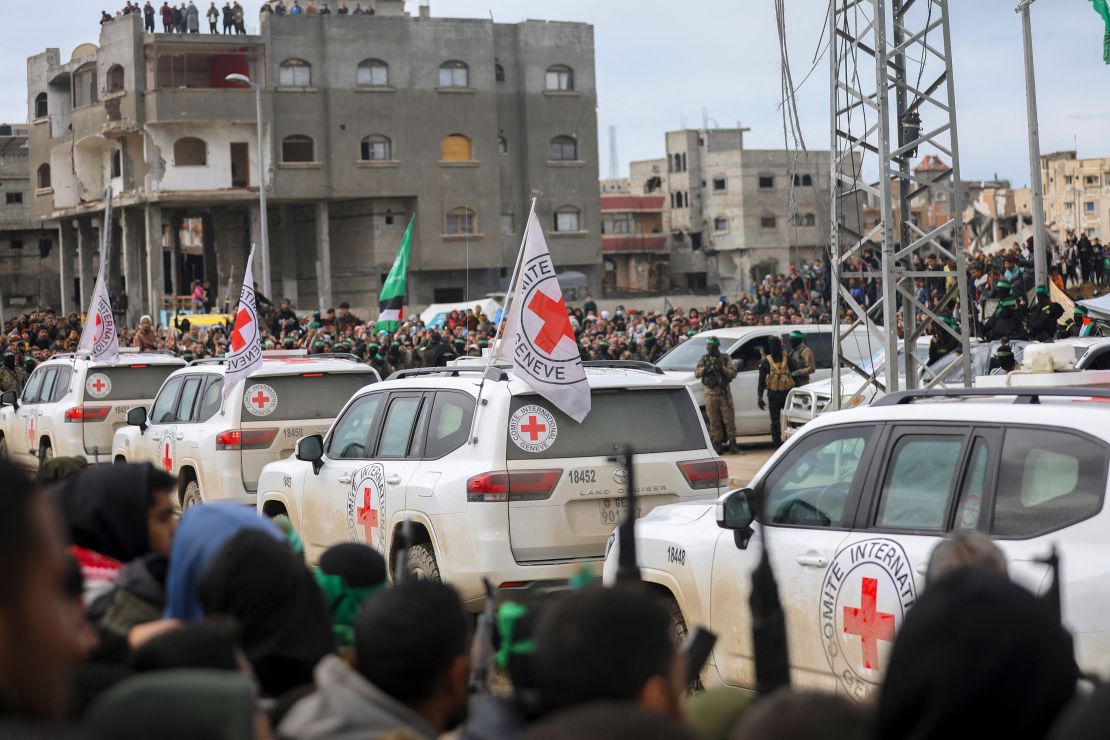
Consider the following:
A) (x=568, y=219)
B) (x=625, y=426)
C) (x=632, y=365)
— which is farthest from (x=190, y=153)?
(x=625, y=426)

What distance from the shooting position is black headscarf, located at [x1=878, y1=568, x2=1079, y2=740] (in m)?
2.75

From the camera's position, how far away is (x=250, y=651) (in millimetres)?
3875

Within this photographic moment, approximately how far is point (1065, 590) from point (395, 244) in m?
57.7

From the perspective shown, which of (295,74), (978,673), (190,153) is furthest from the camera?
(295,74)

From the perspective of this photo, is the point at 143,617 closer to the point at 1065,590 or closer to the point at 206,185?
the point at 1065,590

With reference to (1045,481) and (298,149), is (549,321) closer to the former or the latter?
(1045,481)

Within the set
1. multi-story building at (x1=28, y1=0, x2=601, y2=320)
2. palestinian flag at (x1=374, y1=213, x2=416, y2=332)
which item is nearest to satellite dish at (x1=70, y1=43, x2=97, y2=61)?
multi-story building at (x1=28, y1=0, x2=601, y2=320)

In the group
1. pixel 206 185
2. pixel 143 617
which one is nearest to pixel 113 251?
pixel 206 185

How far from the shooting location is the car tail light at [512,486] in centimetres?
891

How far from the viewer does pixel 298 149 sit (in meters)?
61.1

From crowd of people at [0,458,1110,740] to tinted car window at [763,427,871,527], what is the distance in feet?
7.63

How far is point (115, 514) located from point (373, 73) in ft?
193

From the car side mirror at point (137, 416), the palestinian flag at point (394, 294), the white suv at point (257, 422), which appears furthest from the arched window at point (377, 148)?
the white suv at point (257, 422)

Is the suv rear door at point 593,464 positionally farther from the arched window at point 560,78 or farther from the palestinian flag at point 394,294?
the arched window at point 560,78
